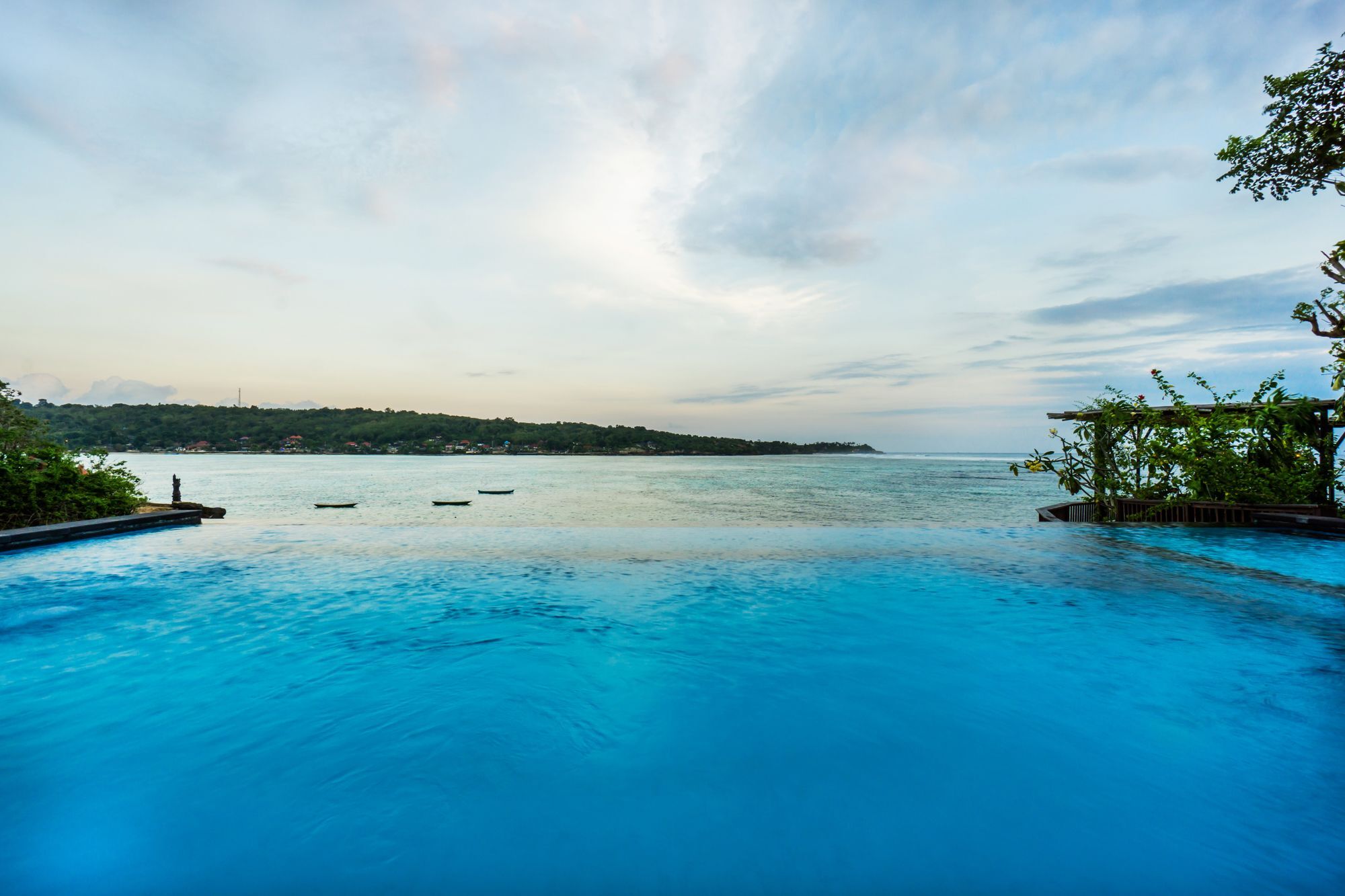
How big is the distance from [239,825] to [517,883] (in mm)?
1658

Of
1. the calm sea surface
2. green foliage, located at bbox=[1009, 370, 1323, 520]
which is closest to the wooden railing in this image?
green foliage, located at bbox=[1009, 370, 1323, 520]

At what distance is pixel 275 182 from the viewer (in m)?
14.8

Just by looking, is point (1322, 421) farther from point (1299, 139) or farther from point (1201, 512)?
point (1299, 139)

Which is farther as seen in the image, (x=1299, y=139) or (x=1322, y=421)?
(x=1322, y=421)

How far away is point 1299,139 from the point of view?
8.73 m

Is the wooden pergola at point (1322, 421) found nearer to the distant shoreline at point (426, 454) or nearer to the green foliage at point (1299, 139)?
the green foliage at point (1299, 139)

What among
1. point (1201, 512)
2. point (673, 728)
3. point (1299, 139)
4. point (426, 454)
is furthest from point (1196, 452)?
point (426, 454)

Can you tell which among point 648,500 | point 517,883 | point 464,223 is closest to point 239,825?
point 517,883

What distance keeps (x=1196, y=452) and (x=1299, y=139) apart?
6.33 metres

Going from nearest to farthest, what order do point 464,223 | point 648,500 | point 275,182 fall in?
1. point 275,182
2. point 464,223
3. point 648,500

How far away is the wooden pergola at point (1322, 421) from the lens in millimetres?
10859

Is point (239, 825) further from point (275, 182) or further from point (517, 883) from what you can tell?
point (275, 182)

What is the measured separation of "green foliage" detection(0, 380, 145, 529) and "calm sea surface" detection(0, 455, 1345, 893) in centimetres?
218

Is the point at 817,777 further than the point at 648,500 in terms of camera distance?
No
